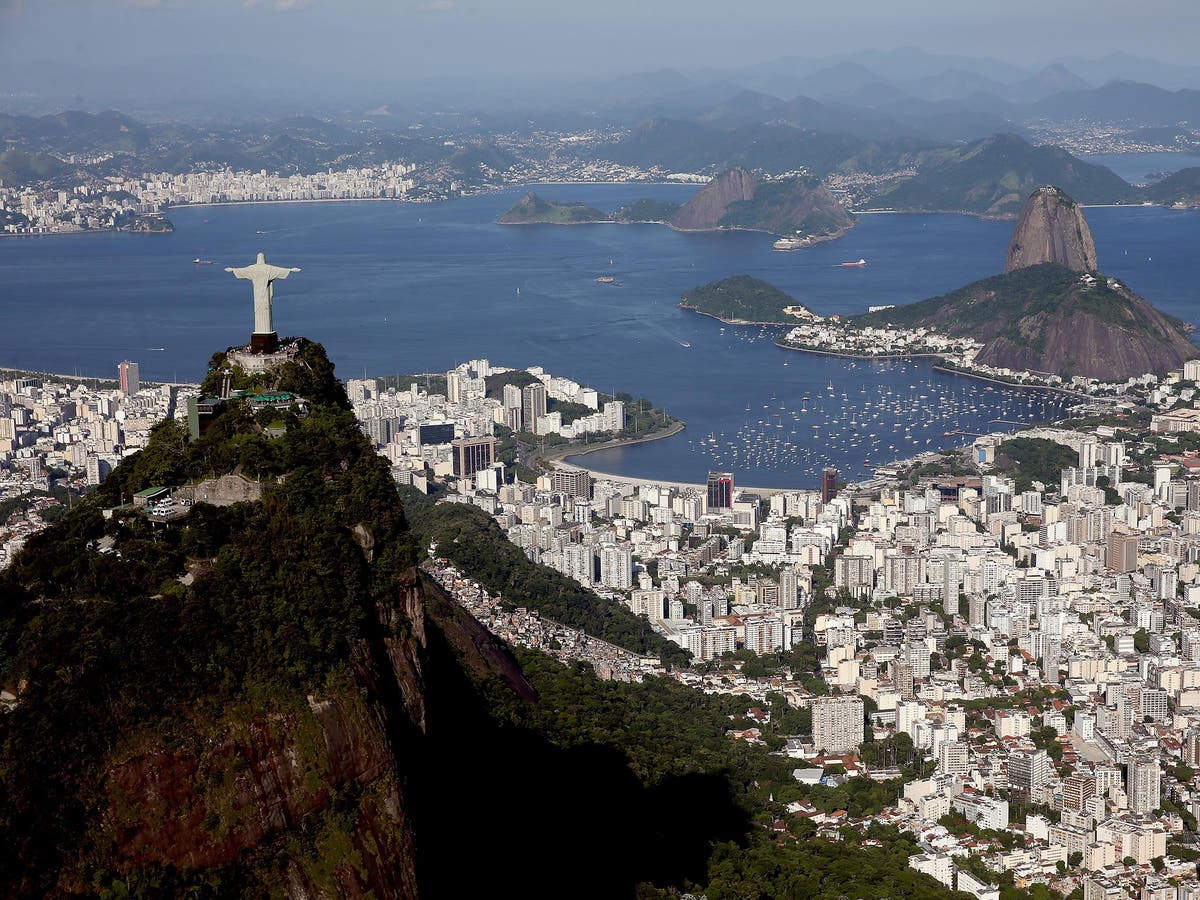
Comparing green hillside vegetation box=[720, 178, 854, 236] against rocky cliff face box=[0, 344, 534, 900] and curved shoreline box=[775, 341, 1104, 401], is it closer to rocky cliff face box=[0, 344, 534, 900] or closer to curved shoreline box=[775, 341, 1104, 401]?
curved shoreline box=[775, 341, 1104, 401]

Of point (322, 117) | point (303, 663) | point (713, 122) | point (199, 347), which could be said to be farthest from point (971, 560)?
point (322, 117)

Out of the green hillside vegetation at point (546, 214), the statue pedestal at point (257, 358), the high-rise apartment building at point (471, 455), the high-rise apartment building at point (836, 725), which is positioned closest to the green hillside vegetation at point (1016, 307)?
the high-rise apartment building at point (471, 455)

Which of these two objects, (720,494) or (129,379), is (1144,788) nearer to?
(720,494)

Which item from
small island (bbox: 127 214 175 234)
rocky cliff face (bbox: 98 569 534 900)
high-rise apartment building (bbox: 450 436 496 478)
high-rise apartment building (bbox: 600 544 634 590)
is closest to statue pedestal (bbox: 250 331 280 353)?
rocky cliff face (bbox: 98 569 534 900)

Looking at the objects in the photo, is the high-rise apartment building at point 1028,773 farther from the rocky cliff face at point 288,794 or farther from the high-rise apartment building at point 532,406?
the high-rise apartment building at point 532,406

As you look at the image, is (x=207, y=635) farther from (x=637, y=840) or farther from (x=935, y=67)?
(x=935, y=67)
